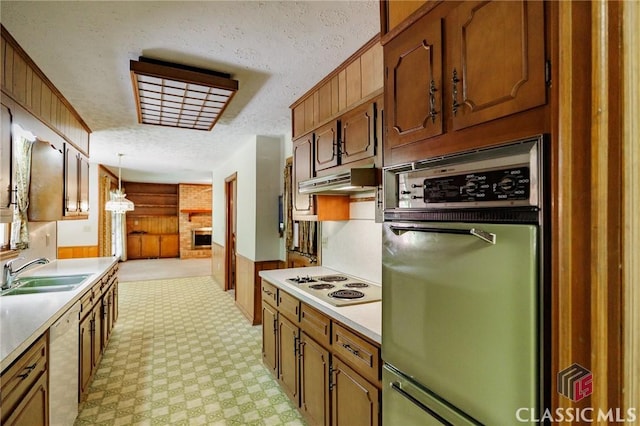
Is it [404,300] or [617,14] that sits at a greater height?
[617,14]

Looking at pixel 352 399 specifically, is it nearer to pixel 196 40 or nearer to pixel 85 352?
pixel 85 352

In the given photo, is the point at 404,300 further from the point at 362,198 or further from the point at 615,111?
the point at 362,198

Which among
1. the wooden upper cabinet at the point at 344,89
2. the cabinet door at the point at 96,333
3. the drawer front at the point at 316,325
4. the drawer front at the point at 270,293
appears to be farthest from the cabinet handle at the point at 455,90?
the cabinet door at the point at 96,333

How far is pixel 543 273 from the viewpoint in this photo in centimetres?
79

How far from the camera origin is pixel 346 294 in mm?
2164

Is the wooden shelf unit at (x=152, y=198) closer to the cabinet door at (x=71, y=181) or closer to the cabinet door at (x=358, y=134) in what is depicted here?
the cabinet door at (x=71, y=181)

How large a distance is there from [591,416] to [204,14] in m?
2.17

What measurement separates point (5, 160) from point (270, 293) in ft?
6.54

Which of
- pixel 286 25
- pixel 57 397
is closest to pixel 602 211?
pixel 286 25

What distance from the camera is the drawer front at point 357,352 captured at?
59.3 inches

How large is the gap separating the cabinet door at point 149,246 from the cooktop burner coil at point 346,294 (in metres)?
10.1

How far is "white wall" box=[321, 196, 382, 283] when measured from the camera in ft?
8.29

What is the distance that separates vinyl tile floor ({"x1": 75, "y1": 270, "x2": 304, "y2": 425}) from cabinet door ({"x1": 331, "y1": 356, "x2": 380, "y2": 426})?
0.66m

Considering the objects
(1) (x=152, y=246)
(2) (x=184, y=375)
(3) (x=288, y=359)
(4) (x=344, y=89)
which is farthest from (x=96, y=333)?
(1) (x=152, y=246)
